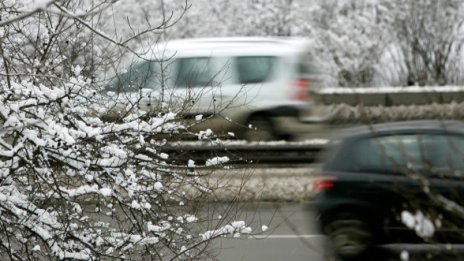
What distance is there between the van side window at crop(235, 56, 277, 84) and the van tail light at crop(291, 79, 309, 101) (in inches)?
16.5

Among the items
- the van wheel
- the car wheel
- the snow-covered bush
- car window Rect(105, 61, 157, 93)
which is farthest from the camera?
the van wheel

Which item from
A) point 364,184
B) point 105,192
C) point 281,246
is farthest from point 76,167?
point 281,246

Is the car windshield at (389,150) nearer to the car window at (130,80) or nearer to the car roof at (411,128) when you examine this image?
the car roof at (411,128)

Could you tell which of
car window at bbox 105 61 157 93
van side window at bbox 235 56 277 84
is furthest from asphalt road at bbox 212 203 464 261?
van side window at bbox 235 56 277 84

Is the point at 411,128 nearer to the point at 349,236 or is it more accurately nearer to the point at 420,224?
the point at 349,236

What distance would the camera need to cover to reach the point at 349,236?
934cm

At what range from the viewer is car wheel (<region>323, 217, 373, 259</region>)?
9.25 m

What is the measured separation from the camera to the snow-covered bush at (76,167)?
5918 millimetres

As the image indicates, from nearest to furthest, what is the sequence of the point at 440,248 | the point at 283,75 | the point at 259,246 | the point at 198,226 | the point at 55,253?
the point at 440,248, the point at 55,253, the point at 198,226, the point at 259,246, the point at 283,75

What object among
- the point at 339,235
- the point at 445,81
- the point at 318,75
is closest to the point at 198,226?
the point at 339,235

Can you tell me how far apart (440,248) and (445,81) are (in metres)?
20.0

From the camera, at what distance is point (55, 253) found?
20.0 feet

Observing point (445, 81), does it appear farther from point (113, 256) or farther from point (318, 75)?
point (113, 256)

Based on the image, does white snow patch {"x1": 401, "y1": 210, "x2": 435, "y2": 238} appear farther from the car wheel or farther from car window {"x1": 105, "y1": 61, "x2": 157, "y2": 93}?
the car wheel
